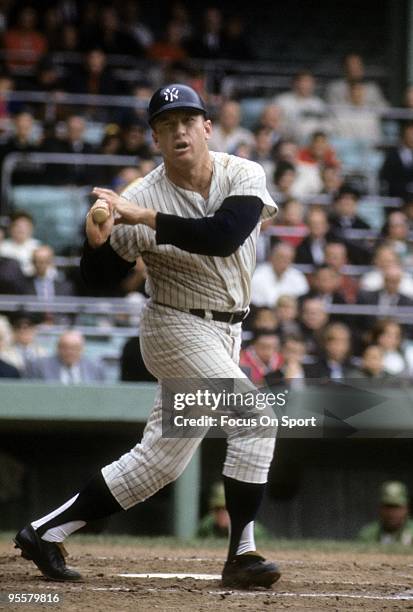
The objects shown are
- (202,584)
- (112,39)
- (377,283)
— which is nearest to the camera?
(202,584)

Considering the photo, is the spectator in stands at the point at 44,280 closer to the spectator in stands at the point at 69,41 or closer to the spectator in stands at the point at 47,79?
the spectator in stands at the point at 47,79

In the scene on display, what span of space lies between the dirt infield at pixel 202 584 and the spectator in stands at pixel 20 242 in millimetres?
3701

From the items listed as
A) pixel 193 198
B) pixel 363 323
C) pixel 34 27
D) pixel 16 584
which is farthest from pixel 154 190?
pixel 34 27

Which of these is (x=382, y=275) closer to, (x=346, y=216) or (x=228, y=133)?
(x=346, y=216)

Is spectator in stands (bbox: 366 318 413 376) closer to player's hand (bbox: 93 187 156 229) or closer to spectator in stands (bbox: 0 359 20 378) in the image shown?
spectator in stands (bbox: 0 359 20 378)

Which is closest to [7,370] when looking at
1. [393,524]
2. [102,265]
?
[393,524]

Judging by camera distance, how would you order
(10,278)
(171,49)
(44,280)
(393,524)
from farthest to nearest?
(171,49)
(44,280)
(10,278)
(393,524)

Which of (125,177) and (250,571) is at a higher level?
(125,177)

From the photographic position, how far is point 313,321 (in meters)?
9.44

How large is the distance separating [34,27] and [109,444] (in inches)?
268

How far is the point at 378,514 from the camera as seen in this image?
9.02 metres

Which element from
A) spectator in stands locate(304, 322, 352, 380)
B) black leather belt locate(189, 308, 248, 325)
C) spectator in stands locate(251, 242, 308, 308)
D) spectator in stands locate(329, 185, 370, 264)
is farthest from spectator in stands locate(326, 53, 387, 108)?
black leather belt locate(189, 308, 248, 325)

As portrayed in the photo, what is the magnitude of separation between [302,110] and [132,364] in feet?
16.9

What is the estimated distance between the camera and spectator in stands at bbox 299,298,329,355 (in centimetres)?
934
